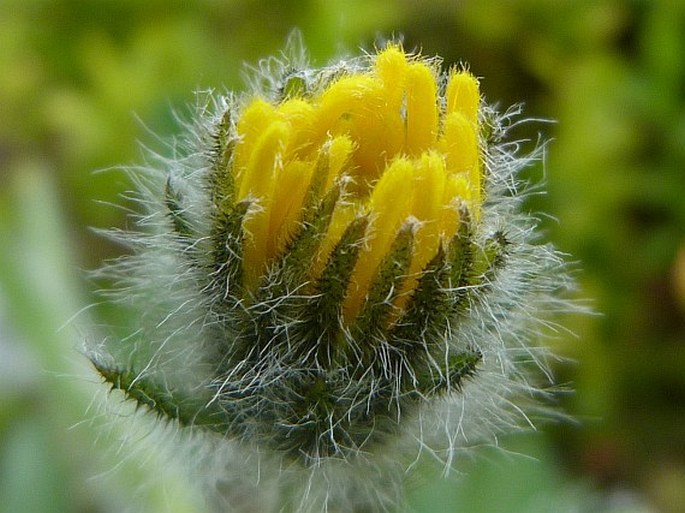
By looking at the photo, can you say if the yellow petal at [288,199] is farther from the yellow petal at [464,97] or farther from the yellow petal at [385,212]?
the yellow petal at [464,97]

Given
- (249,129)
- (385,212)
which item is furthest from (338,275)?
(249,129)

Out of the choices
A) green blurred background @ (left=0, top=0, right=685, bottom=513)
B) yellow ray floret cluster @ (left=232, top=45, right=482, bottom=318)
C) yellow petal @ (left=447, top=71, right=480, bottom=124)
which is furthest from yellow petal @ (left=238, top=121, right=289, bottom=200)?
green blurred background @ (left=0, top=0, right=685, bottom=513)

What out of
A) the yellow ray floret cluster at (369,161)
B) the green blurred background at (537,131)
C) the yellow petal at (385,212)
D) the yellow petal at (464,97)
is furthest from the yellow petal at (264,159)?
the green blurred background at (537,131)

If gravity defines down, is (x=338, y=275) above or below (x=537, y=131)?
below

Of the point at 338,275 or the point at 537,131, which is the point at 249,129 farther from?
the point at 537,131

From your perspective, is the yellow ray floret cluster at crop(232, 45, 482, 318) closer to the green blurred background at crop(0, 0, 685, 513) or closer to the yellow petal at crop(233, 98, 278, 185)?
the yellow petal at crop(233, 98, 278, 185)

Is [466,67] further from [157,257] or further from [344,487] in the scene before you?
[344,487]
